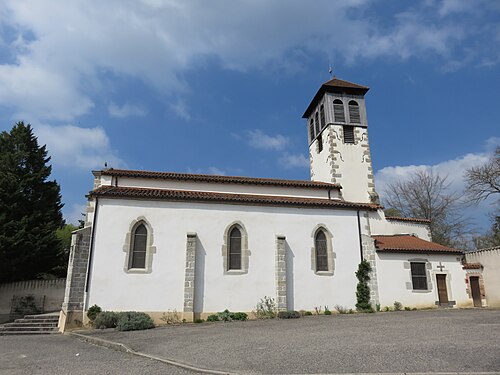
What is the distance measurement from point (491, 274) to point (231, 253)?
1451 centimetres

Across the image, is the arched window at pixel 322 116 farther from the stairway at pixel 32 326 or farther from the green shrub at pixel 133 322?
the stairway at pixel 32 326

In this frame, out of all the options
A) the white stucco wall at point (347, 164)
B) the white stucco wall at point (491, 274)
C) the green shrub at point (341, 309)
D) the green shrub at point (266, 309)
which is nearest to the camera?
the green shrub at point (266, 309)

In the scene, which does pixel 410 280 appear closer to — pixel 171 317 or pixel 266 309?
pixel 266 309

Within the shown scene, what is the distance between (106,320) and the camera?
13.5 meters

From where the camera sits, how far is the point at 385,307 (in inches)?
676

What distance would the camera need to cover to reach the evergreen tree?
67.6 ft

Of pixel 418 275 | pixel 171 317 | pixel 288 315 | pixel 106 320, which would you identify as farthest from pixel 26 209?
pixel 418 275

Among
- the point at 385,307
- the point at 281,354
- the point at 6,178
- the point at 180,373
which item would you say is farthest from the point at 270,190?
the point at 6,178

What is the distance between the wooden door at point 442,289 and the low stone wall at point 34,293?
20.3 metres

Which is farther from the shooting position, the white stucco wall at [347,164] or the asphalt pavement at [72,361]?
the white stucco wall at [347,164]

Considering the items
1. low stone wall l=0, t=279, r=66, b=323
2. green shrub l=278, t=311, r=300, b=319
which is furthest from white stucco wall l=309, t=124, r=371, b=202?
low stone wall l=0, t=279, r=66, b=323

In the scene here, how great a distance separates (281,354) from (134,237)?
10232 millimetres

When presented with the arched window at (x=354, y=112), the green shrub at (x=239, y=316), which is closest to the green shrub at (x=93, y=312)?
the green shrub at (x=239, y=316)

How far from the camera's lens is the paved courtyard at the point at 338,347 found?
6.06 metres
